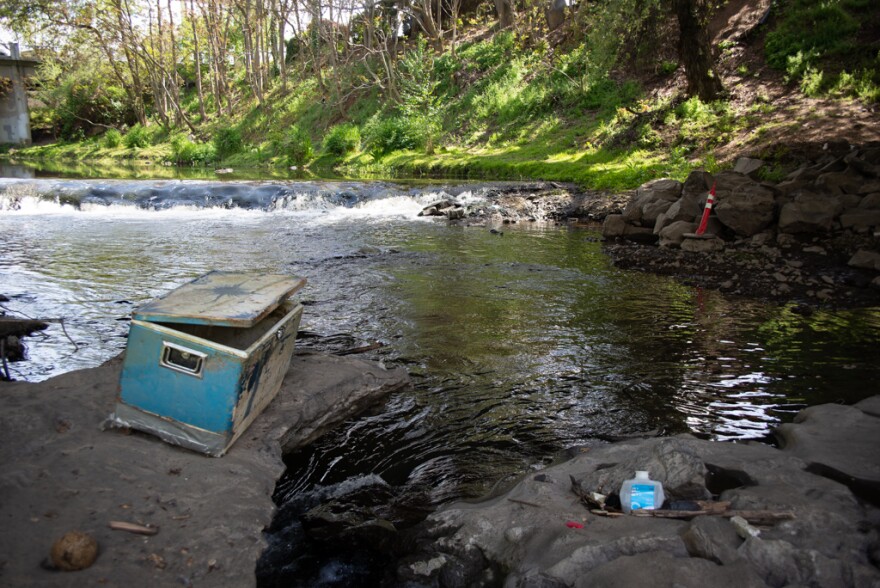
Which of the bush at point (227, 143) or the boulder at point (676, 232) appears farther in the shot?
the bush at point (227, 143)

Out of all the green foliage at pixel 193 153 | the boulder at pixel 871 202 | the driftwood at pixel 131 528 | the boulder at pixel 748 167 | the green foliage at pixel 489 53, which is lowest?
the driftwood at pixel 131 528

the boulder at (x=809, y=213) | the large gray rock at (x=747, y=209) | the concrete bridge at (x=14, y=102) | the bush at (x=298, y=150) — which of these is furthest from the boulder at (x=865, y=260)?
the concrete bridge at (x=14, y=102)

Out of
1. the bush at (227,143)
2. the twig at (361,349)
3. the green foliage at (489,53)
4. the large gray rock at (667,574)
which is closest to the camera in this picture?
the large gray rock at (667,574)

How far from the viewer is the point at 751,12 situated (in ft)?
77.1

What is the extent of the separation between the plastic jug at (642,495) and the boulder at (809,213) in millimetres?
9309

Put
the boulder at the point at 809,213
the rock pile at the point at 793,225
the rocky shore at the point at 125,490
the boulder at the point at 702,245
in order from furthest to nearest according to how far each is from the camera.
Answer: the boulder at the point at 702,245
the boulder at the point at 809,213
the rock pile at the point at 793,225
the rocky shore at the point at 125,490

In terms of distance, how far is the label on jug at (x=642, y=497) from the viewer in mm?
3312

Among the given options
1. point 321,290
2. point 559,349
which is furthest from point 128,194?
point 559,349

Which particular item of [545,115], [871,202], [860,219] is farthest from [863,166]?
[545,115]

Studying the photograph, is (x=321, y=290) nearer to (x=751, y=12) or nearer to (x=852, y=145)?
(x=852, y=145)

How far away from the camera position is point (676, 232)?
39.8 feet

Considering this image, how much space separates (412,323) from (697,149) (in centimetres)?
1340

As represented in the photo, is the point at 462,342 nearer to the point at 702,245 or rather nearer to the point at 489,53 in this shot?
the point at 702,245

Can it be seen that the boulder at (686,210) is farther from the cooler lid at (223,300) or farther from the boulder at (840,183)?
the cooler lid at (223,300)
